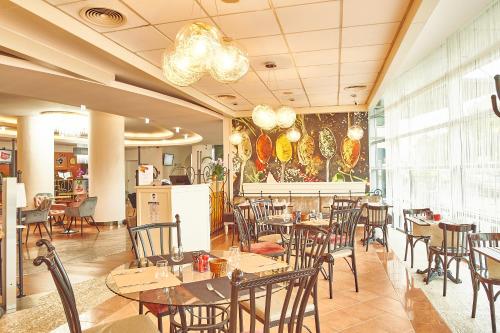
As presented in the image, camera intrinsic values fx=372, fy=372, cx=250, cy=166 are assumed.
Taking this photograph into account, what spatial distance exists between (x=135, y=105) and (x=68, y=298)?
20.2 ft

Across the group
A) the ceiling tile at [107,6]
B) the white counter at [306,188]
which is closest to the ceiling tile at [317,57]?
the ceiling tile at [107,6]

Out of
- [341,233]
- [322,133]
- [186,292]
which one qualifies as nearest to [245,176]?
[322,133]

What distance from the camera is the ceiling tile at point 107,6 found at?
357 cm

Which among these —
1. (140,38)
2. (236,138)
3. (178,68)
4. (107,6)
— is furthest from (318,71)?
(178,68)

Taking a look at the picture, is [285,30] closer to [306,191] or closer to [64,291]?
[64,291]

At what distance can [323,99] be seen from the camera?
850cm

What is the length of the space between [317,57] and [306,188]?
450cm

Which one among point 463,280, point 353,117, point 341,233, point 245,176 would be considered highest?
point 353,117

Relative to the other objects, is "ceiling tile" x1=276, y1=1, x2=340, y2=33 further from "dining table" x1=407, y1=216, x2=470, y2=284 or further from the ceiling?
"dining table" x1=407, y1=216, x2=470, y2=284

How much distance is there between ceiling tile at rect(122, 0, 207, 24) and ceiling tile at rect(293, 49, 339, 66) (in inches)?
72.9

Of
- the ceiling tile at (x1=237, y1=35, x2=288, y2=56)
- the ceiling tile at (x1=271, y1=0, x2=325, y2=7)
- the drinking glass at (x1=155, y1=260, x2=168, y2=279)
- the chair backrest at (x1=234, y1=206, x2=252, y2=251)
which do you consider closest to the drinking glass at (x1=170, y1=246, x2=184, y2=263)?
the drinking glass at (x1=155, y1=260, x2=168, y2=279)

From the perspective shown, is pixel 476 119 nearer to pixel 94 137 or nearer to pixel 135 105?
pixel 135 105

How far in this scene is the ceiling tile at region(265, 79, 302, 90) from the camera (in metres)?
6.79

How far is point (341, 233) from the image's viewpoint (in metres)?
4.41
